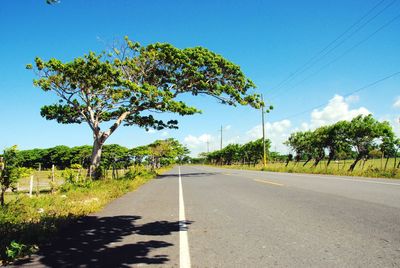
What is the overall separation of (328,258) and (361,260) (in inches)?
15.2

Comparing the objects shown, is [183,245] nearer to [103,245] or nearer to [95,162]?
[103,245]

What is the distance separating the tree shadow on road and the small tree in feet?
10.6

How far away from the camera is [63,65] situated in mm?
20141

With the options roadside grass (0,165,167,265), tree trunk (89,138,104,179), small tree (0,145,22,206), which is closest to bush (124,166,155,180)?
tree trunk (89,138,104,179)

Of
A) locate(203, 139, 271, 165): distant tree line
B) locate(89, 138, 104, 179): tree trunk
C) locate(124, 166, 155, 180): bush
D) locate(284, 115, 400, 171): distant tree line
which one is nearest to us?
locate(89, 138, 104, 179): tree trunk

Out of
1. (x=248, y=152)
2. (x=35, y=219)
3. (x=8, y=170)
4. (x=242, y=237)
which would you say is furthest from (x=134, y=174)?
(x=248, y=152)

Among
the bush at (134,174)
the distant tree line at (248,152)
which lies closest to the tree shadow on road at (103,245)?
the bush at (134,174)

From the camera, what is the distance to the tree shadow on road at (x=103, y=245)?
4.56 meters

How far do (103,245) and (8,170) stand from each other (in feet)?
18.8

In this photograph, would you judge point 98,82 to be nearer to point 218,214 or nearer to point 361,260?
point 218,214

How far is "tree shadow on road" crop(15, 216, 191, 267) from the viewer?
4.56 metres

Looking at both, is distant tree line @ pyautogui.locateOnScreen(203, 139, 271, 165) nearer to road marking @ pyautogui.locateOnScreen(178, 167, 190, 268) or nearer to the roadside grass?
the roadside grass

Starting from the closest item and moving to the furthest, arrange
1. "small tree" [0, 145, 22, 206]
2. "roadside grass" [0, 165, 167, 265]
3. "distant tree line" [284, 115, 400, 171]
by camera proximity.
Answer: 1. "roadside grass" [0, 165, 167, 265]
2. "small tree" [0, 145, 22, 206]
3. "distant tree line" [284, 115, 400, 171]

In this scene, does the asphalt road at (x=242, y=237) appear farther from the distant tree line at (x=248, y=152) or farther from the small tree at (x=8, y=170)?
the distant tree line at (x=248, y=152)
